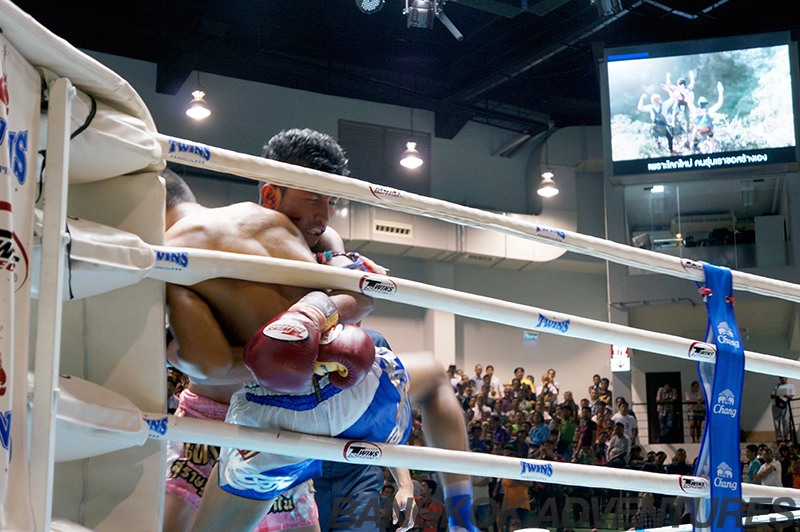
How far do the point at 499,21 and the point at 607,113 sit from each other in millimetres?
1874

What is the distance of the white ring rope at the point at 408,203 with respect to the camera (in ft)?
4.22

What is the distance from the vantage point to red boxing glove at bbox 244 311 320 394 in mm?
1261

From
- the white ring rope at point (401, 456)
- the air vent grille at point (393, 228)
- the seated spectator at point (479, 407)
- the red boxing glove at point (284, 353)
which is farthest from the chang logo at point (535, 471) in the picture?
the air vent grille at point (393, 228)

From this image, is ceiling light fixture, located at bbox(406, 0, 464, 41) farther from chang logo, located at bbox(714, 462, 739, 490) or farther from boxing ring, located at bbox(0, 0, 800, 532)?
chang logo, located at bbox(714, 462, 739, 490)

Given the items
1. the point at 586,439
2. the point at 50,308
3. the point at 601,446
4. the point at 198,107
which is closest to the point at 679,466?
the point at 601,446

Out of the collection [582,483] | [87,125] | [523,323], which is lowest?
[582,483]

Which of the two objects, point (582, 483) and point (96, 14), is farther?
point (96, 14)

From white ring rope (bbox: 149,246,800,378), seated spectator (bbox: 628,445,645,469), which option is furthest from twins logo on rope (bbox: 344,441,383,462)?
seated spectator (bbox: 628,445,645,469)

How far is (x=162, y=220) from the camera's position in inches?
48.1

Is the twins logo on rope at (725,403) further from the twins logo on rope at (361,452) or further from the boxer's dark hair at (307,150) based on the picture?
the boxer's dark hair at (307,150)

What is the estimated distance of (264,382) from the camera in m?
1.28

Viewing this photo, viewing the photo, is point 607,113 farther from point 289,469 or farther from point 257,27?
point 289,469

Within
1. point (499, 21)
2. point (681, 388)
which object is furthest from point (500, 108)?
point (681, 388)

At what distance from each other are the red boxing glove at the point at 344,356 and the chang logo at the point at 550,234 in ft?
1.54
